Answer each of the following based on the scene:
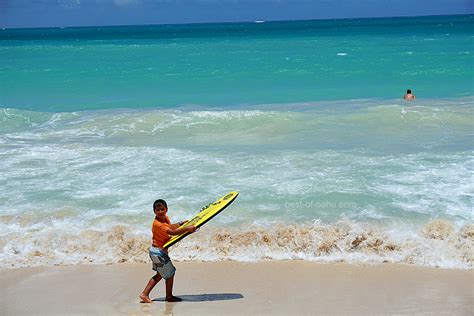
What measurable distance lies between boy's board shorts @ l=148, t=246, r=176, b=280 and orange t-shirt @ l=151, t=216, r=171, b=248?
0.20 ft

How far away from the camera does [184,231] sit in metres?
5.43

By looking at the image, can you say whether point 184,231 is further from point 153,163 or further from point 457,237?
point 153,163

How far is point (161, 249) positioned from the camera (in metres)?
5.61

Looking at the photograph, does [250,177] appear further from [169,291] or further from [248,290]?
[169,291]

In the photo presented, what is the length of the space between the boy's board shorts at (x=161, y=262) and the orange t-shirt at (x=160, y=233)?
0.06m

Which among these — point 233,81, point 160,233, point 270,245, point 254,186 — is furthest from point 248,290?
point 233,81

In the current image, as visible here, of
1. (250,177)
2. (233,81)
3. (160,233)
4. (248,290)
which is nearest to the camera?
(160,233)

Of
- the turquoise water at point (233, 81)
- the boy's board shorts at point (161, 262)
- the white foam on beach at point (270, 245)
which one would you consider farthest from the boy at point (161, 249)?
the turquoise water at point (233, 81)

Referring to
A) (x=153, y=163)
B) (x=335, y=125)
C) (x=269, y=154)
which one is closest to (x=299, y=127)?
(x=335, y=125)

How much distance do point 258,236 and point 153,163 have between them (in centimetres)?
446

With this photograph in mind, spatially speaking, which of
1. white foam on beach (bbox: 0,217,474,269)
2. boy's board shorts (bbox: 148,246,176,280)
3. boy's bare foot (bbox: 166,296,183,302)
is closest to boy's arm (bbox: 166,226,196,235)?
boy's board shorts (bbox: 148,246,176,280)

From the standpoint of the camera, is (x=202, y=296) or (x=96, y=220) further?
(x=96, y=220)

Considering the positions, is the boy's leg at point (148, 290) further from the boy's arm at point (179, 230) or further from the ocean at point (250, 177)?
the ocean at point (250, 177)

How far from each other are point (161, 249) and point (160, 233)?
0.55ft
